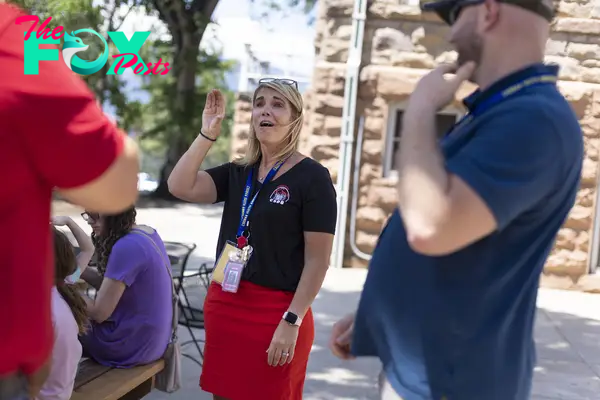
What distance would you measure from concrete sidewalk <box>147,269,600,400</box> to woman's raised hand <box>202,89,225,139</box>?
1.91 meters

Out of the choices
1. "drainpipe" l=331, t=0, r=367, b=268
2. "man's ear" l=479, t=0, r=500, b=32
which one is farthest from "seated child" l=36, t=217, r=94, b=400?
"drainpipe" l=331, t=0, r=367, b=268

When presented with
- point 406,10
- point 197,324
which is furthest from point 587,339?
point 406,10

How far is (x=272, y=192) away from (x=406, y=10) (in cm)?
578

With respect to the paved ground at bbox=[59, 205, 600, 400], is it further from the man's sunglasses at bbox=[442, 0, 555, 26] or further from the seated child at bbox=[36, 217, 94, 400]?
the man's sunglasses at bbox=[442, 0, 555, 26]

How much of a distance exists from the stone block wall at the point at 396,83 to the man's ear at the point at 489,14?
20.8ft

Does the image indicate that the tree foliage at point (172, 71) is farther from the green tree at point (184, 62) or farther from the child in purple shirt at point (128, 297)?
the child in purple shirt at point (128, 297)

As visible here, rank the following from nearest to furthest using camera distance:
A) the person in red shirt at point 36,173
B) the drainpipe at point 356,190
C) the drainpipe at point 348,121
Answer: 1. the person in red shirt at point 36,173
2. the drainpipe at point 348,121
3. the drainpipe at point 356,190

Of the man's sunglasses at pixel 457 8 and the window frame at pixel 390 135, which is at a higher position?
the man's sunglasses at pixel 457 8

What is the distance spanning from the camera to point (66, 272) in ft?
8.39

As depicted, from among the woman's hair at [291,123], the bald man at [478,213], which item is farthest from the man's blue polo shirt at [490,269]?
the woman's hair at [291,123]

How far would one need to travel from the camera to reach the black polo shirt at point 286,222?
2701 millimetres

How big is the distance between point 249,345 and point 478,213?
1636 mm

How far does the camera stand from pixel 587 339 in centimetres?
598

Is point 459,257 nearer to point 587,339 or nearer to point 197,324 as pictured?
point 197,324
